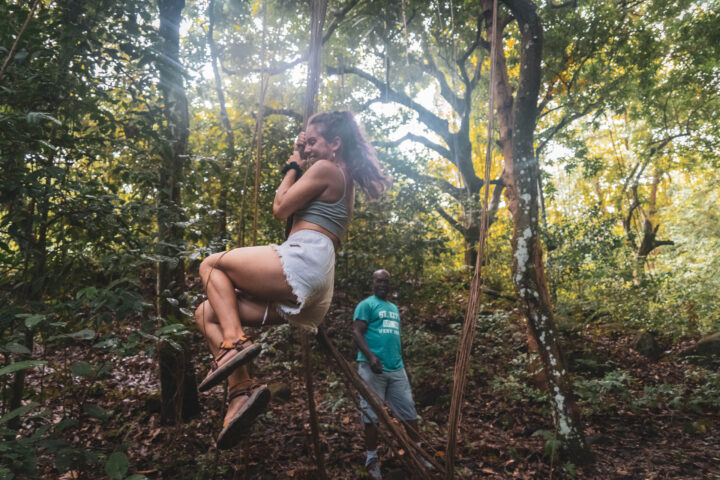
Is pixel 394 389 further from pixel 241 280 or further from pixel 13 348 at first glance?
pixel 13 348

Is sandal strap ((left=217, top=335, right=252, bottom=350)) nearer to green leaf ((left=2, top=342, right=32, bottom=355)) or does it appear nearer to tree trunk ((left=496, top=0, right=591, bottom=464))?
green leaf ((left=2, top=342, right=32, bottom=355))

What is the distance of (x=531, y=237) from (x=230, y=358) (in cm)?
368

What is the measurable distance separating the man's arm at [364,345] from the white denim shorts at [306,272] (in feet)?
6.79

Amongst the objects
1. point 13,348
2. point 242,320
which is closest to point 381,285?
point 242,320

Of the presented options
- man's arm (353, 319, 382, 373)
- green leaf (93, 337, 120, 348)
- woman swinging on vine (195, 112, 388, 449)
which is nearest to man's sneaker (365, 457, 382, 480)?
man's arm (353, 319, 382, 373)

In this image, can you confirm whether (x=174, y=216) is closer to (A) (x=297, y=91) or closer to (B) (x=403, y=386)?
(B) (x=403, y=386)

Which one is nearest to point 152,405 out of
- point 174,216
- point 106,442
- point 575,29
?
point 106,442

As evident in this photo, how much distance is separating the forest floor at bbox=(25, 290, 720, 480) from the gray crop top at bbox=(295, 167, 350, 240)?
5.70 feet

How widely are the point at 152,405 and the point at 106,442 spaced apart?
73 centimetres

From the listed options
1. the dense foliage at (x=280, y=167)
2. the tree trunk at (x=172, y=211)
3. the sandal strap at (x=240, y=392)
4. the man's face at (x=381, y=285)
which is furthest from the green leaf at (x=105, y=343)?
the man's face at (x=381, y=285)

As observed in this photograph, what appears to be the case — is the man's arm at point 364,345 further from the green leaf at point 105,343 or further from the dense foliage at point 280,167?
the green leaf at point 105,343

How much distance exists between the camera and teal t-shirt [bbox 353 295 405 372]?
12.9 ft

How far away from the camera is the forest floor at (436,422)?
3.74 m

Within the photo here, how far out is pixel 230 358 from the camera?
154 cm
